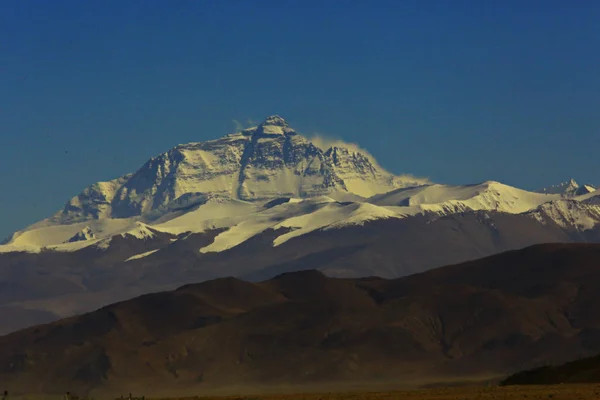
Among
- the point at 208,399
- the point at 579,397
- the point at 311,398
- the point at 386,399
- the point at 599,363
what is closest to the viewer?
the point at 579,397

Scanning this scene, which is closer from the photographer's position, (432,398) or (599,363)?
(432,398)

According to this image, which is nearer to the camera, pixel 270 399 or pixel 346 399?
pixel 346 399

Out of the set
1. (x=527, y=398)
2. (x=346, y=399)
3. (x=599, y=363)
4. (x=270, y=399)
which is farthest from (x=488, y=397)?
(x=599, y=363)

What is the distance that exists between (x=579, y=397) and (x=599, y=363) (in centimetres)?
2986

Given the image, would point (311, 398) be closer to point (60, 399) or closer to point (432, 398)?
point (432, 398)

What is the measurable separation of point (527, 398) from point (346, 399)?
11071 mm

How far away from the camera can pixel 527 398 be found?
70.7 meters

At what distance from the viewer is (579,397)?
68.9 meters

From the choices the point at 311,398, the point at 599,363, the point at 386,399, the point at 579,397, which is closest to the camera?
the point at 579,397

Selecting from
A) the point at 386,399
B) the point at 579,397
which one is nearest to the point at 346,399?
the point at 386,399

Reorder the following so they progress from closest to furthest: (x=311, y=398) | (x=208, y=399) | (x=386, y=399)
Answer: (x=386, y=399), (x=311, y=398), (x=208, y=399)

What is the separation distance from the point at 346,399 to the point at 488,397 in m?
8.74

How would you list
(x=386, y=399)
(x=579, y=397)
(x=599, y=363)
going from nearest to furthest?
(x=579, y=397), (x=386, y=399), (x=599, y=363)

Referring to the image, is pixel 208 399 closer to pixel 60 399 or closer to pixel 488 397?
pixel 60 399
